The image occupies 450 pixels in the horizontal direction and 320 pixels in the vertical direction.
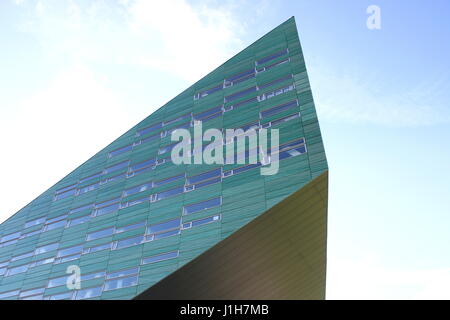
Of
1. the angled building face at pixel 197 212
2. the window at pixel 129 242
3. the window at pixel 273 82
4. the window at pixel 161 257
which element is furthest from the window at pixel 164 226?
the window at pixel 273 82

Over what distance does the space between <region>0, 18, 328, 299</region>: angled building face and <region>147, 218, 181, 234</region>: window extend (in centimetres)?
9

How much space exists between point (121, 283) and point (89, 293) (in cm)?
321

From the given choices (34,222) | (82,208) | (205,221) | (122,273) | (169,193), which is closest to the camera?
(205,221)

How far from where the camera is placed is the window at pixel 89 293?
88.5ft

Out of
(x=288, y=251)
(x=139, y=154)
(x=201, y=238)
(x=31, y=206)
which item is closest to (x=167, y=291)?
(x=201, y=238)

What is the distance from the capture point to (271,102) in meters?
29.6

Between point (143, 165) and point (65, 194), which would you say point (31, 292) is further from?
point (143, 165)

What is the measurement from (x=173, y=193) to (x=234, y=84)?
1175cm

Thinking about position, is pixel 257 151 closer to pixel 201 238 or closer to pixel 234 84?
pixel 201 238

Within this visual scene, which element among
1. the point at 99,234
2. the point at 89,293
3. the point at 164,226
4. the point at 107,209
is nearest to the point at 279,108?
the point at 164,226

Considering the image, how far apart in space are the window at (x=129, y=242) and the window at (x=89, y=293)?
3.29 metres

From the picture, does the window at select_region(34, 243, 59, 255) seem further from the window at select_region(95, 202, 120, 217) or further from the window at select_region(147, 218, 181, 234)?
the window at select_region(147, 218, 181, 234)

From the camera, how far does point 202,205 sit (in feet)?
87.6

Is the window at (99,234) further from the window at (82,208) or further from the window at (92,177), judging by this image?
the window at (92,177)
